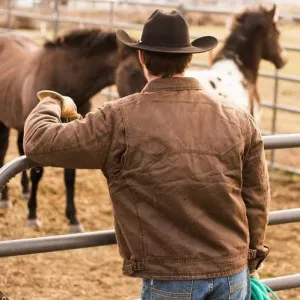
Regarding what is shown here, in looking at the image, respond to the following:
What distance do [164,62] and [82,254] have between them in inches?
131

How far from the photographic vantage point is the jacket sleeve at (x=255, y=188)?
238 centimetres

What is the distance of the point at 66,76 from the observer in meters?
5.96

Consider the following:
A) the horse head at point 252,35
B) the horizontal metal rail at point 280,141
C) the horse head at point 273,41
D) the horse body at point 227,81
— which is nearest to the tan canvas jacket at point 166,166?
the horizontal metal rail at point 280,141

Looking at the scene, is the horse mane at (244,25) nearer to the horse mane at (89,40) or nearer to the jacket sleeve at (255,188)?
the horse mane at (89,40)

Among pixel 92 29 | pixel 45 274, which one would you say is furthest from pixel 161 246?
pixel 92 29

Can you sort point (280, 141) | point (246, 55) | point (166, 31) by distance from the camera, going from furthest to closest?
1. point (246, 55)
2. point (280, 141)
3. point (166, 31)

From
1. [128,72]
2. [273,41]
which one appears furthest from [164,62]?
[273,41]

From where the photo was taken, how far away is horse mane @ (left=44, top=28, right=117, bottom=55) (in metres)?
5.87

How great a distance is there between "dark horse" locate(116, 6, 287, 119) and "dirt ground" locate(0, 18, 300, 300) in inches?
45.3

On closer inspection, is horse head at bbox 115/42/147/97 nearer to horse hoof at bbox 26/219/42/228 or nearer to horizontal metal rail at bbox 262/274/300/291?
horse hoof at bbox 26/219/42/228

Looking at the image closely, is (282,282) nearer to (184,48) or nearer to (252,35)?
(184,48)

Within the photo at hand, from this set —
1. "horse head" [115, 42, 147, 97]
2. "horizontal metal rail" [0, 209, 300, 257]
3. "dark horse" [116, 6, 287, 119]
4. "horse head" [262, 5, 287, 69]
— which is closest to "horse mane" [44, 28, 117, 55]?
"horse head" [115, 42, 147, 97]

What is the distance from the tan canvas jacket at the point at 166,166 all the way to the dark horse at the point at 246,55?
14.0ft

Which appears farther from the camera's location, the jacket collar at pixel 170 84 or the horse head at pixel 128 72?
the horse head at pixel 128 72
